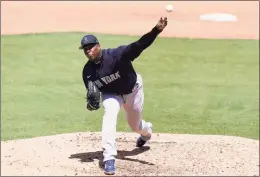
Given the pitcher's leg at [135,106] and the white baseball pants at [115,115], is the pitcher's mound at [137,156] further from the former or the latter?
the pitcher's leg at [135,106]

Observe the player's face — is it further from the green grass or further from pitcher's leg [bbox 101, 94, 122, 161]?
the green grass

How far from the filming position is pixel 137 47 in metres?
6.82

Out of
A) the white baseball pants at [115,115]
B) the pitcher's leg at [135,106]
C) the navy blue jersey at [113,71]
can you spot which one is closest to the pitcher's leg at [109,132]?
the white baseball pants at [115,115]

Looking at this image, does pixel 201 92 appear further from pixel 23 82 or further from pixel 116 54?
pixel 116 54

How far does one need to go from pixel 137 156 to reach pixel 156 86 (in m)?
4.97

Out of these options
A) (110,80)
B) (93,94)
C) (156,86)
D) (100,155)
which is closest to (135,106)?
(110,80)

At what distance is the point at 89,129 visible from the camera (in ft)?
32.2

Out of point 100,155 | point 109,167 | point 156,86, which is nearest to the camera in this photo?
point 109,167

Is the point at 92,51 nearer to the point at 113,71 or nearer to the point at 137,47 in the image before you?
the point at 113,71

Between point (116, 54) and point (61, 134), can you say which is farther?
point (61, 134)

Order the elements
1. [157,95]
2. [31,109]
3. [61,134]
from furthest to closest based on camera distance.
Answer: [157,95], [31,109], [61,134]

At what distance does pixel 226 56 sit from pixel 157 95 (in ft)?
14.7

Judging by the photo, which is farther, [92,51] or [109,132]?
[92,51]

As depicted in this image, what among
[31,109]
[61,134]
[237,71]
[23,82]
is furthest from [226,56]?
[61,134]
